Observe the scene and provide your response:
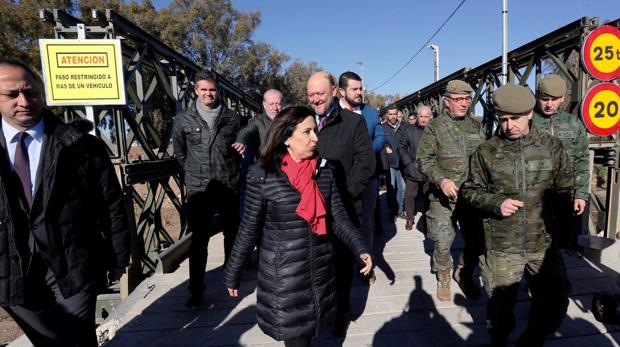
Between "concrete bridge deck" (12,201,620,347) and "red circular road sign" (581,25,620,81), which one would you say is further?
"red circular road sign" (581,25,620,81)

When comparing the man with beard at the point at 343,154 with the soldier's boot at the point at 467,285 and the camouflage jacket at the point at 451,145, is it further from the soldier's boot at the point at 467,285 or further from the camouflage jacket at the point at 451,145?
the soldier's boot at the point at 467,285

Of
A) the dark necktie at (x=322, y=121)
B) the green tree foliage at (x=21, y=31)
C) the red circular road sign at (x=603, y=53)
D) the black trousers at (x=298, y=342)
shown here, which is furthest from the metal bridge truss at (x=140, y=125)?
the green tree foliage at (x=21, y=31)

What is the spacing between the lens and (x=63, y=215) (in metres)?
1.84

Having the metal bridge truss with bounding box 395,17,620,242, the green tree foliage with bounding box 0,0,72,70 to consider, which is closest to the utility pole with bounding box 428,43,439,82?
the metal bridge truss with bounding box 395,17,620,242

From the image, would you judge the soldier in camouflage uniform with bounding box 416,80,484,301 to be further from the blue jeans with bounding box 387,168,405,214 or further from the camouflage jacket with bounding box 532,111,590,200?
the blue jeans with bounding box 387,168,405,214

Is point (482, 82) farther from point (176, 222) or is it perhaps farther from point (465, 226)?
point (176, 222)

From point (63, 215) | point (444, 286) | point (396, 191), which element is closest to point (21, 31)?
point (396, 191)

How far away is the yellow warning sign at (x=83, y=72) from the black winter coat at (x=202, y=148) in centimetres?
72

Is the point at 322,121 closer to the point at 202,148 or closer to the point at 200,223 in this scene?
the point at 202,148

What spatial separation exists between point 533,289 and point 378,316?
121cm

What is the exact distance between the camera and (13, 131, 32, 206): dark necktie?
178 cm

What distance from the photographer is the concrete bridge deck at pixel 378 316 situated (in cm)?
272

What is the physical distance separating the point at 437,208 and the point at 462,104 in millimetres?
932

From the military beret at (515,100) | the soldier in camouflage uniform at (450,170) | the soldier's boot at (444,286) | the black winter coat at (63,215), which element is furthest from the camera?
the soldier's boot at (444,286)
